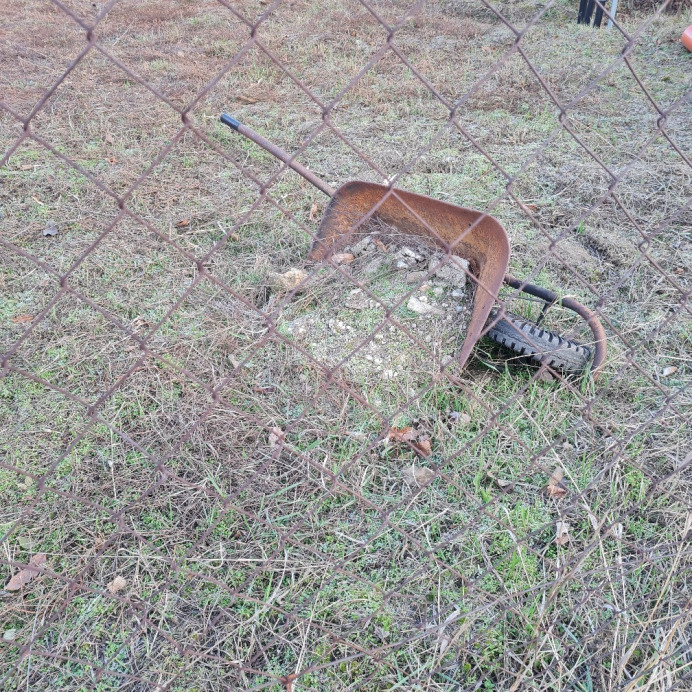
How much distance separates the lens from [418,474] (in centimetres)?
199

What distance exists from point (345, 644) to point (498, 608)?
1.45ft

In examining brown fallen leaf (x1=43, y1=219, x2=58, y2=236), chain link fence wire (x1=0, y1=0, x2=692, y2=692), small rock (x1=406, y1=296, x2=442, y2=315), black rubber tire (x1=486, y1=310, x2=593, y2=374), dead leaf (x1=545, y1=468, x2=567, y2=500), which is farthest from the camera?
brown fallen leaf (x1=43, y1=219, x2=58, y2=236)

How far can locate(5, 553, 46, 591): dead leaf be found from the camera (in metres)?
1.70

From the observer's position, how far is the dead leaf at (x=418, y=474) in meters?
1.97

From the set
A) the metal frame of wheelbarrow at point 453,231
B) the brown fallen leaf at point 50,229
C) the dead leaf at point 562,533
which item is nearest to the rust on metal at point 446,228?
the metal frame of wheelbarrow at point 453,231

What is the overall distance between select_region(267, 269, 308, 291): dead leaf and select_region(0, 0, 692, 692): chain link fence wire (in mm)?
17

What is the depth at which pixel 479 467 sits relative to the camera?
196 cm

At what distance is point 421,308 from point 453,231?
1.26 ft


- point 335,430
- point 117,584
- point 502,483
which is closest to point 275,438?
point 335,430

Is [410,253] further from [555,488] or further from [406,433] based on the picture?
[555,488]

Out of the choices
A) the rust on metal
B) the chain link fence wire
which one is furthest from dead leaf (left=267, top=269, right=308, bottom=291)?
the rust on metal

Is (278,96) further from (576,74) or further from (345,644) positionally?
(345,644)

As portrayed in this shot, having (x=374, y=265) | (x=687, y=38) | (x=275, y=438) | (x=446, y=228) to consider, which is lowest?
(x=275, y=438)

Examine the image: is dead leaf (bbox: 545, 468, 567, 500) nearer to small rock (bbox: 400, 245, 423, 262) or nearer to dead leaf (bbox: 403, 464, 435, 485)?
dead leaf (bbox: 403, 464, 435, 485)
